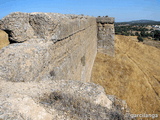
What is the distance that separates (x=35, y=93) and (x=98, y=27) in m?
8.87

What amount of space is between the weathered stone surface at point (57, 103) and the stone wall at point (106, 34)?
846cm

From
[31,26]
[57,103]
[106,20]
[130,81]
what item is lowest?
[130,81]

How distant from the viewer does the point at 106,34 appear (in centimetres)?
980

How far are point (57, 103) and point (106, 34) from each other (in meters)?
8.94

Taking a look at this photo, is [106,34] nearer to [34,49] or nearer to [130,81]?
[130,81]

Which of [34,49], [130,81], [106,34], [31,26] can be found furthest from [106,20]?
[34,49]

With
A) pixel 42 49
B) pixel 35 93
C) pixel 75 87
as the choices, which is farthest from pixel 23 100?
pixel 42 49

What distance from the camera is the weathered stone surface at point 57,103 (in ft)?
3.78

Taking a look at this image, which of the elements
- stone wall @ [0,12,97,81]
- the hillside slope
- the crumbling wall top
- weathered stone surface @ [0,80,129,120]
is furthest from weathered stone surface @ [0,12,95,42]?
the crumbling wall top

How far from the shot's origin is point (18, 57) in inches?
74.8

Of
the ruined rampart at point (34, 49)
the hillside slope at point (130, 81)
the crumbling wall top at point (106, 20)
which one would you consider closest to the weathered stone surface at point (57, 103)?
the ruined rampart at point (34, 49)

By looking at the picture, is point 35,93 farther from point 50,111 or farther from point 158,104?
point 158,104

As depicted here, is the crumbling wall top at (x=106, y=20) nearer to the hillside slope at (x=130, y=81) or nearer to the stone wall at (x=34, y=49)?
the hillside slope at (x=130, y=81)

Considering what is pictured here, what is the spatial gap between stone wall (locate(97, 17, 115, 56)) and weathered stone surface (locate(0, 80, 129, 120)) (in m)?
8.46
